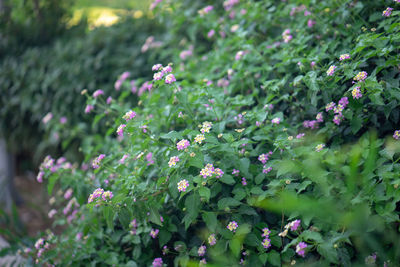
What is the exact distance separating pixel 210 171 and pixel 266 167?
0.29 metres

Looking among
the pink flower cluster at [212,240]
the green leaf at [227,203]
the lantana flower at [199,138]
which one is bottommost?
the pink flower cluster at [212,240]

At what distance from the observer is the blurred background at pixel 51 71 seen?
3281mm

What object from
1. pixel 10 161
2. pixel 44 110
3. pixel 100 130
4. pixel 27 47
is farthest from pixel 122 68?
pixel 10 161

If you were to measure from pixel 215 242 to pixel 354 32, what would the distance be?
1.32 meters

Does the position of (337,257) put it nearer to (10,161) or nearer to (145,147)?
(145,147)

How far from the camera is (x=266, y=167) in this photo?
1.62 metres

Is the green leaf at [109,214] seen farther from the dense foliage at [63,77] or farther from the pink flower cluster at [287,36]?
the dense foliage at [63,77]

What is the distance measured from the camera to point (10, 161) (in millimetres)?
3787

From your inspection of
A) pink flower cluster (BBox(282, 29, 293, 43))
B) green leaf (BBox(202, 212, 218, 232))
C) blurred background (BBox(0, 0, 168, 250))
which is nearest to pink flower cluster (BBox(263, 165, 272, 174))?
green leaf (BBox(202, 212, 218, 232))

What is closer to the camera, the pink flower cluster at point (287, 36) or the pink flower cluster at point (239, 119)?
the pink flower cluster at point (239, 119)

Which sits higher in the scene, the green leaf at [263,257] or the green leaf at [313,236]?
the green leaf at [313,236]

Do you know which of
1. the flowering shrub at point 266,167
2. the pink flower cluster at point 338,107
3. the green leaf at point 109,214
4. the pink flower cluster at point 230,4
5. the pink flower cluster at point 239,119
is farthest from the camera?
the pink flower cluster at point 230,4

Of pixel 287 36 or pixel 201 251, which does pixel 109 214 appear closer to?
pixel 201 251

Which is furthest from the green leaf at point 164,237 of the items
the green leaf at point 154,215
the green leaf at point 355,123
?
the green leaf at point 355,123
